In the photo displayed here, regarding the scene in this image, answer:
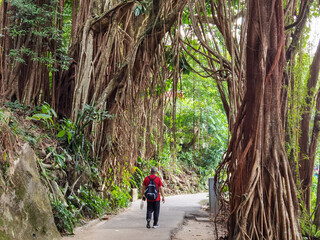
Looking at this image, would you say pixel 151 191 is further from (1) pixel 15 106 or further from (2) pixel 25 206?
(1) pixel 15 106

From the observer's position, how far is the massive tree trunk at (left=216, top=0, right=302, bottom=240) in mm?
3986

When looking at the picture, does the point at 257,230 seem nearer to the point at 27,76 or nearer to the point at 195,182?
the point at 27,76

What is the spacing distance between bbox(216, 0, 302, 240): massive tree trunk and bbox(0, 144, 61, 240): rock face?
2.31m

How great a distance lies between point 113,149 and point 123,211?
59.6 inches

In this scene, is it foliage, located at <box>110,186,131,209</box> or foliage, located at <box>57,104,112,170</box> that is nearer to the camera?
foliage, located at <box>57,104,112,170</box>

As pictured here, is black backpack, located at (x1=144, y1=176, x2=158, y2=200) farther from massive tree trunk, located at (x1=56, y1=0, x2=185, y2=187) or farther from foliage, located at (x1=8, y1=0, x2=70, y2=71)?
foliage, located at (x1=8, y1=0, x2=70, y2=71)

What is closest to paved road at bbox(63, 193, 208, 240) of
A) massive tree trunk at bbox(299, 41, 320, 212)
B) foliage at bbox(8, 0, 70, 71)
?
massive tree trunk at bbox(299, 41, 320, 212)

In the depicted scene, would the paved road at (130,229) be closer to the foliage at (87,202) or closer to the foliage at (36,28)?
the foliage at (87,202)

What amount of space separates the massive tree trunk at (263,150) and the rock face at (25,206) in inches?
90.8

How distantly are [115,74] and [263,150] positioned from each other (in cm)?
403

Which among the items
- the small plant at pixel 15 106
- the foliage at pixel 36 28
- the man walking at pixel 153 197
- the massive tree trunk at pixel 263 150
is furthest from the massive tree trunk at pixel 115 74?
the massive tree trunk at pixel 263 150

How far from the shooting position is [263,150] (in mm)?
4211

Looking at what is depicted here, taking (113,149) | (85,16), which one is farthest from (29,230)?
(85,16)

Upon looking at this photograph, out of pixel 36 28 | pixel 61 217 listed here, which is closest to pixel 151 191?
pixel 61 217
